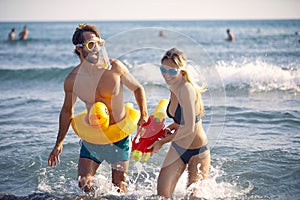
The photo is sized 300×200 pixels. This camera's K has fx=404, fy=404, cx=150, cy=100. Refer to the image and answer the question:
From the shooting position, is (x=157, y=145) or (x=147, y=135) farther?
(x=147, y=135)

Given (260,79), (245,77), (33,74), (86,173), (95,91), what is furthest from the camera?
(33,74)

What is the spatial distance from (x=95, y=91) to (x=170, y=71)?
888 mm

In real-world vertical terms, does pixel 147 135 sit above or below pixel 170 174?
above

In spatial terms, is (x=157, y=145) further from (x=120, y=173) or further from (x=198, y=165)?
(x=120, y=173)

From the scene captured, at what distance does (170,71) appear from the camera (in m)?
4.18

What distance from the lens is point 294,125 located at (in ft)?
25.0

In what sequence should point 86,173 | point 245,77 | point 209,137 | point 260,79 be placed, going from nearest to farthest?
point 86,173 → point 209,137 → point 260,79 → point 245,77

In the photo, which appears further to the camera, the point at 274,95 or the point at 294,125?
the point at 274,95

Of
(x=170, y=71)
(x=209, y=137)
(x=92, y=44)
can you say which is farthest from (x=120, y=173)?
(x=92, y=44)

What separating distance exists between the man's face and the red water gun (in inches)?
36.2

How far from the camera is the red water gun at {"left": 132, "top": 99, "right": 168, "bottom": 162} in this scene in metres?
4.44

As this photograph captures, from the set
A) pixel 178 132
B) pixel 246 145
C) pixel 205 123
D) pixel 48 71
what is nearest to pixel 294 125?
pixel 246 145

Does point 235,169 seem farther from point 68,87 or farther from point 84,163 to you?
point 68,87

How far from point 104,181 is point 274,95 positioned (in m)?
6.83
